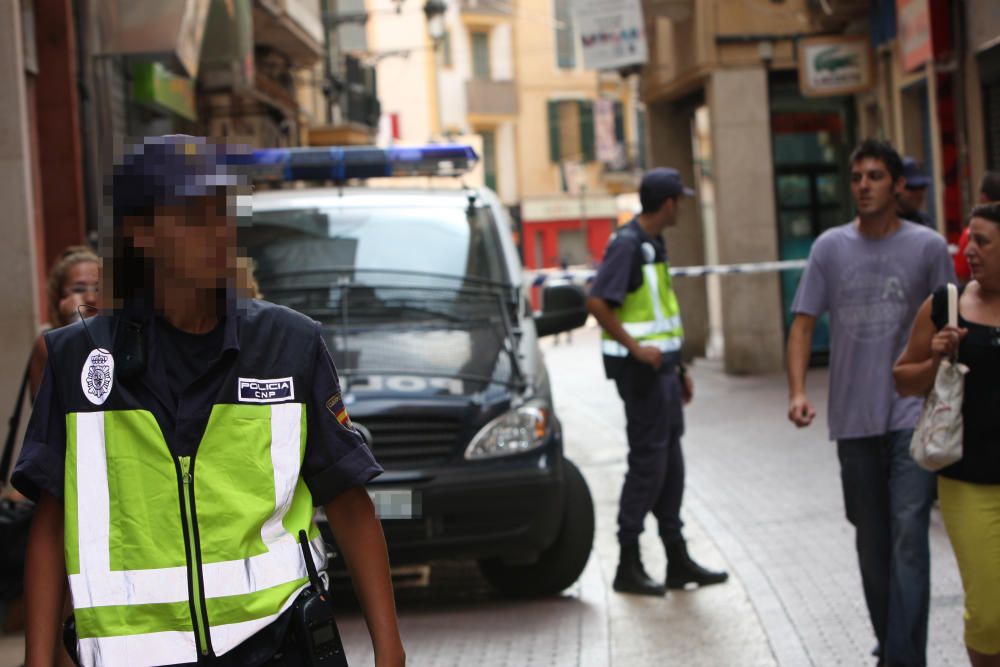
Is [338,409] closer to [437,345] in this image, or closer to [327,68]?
[437,345]

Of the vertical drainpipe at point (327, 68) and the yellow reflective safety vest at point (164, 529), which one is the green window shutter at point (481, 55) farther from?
the yellow reflective safety vest at point (164, 529)

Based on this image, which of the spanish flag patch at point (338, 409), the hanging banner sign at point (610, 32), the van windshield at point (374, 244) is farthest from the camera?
Answer: the hanging banner sign at point (610, 32)

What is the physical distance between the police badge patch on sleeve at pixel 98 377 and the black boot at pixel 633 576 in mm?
5622

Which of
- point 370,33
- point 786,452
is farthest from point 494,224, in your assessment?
point 370,33

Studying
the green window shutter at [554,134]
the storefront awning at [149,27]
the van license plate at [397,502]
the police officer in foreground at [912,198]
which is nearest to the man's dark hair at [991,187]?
the police officer in foreground at [912,198]

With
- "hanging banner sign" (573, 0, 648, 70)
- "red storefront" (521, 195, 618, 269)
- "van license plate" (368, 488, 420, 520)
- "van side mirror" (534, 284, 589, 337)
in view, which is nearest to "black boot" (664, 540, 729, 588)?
"van side mirror" (534, 284, 589, 337)

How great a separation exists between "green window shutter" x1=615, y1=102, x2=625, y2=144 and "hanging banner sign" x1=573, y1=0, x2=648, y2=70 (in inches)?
1491

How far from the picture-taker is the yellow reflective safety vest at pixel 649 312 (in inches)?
325

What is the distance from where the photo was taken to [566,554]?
7.96 meters

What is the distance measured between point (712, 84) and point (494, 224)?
13042 millimetres

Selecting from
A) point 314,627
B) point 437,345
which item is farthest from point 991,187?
point 314,627

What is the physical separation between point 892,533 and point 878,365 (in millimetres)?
602

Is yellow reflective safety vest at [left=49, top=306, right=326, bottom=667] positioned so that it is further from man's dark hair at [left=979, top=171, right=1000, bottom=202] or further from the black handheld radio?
man's dark hair at [left=979, top=171, right=1000, bottom=202]

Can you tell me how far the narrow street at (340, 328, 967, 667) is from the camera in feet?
22.3
